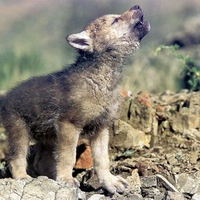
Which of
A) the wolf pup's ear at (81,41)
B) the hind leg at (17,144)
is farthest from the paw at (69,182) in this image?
the wolf pup's ear at (81,41)

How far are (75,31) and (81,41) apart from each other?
42.3ft

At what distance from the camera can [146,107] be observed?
10.5 m

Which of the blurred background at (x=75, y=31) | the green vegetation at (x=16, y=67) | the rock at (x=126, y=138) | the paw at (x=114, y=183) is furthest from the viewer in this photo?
the blurred background at (x=75, y=31)

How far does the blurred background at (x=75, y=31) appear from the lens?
1532 cm

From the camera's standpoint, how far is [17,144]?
30.1ft

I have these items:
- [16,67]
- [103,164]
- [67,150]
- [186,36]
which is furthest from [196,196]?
[186,36]

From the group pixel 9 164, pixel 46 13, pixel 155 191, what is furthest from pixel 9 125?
pixel 46 13

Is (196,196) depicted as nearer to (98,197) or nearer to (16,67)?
(98,197)

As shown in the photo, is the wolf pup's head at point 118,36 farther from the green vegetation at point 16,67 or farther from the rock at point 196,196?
the green vegetation at point 16,67

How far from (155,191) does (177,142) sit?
1472 mm

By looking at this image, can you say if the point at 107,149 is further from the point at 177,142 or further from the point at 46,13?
the point at 46,13

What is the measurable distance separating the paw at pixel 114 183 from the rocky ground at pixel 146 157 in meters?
0.07

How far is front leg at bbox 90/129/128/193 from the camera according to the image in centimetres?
888

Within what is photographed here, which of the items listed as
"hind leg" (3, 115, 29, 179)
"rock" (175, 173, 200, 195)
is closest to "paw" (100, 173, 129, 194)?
"rock" (175, 173, 200, 195)
